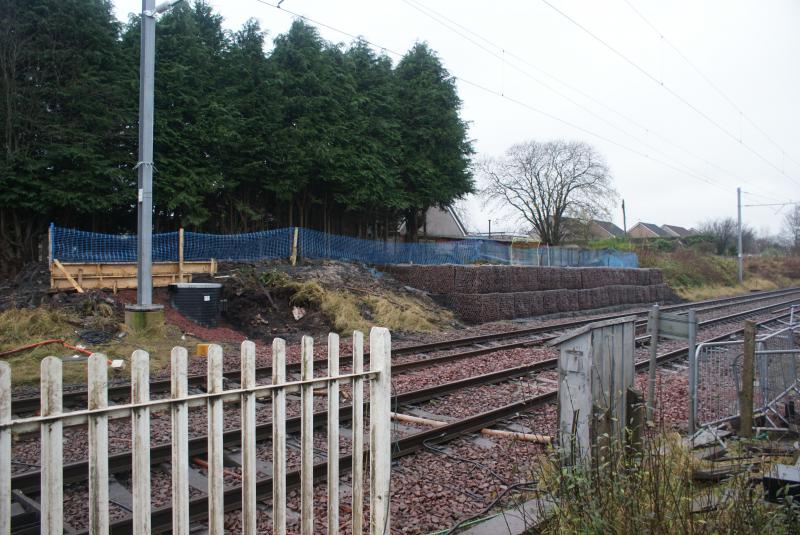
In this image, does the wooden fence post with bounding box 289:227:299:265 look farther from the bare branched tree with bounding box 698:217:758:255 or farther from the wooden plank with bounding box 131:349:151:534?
the bare branched tree with bounding box 698:217:758:255

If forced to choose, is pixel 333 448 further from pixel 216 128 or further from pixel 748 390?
pixel 216 128

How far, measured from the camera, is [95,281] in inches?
587

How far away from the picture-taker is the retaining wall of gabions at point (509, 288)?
20.8 metres

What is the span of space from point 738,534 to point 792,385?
19.6 feet

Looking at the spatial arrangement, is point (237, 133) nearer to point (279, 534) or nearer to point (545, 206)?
point (279, 534)

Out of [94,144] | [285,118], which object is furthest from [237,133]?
[94,144]

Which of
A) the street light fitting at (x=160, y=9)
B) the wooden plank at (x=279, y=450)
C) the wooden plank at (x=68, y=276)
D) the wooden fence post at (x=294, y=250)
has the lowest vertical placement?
the wooden plank at (x=279, y=450)

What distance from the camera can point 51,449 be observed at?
217 cm

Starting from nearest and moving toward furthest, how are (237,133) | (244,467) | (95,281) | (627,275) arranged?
(244,467) → (95,281) → (237,133) → (627,275)

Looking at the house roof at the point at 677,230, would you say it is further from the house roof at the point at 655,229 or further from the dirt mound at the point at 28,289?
the dirt mound at the point at 28,289

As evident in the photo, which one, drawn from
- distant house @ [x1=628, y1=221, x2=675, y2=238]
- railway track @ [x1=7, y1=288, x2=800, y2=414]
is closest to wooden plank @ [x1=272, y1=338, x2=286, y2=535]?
railway track @ [x1=7, y1=288, x2=800, y2=414]

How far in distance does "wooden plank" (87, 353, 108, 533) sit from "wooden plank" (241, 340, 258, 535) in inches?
24.4

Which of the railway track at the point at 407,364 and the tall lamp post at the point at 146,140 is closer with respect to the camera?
the railway track at the point at 407,364

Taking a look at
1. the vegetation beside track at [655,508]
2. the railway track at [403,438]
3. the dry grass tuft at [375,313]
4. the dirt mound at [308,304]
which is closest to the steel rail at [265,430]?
the railway track at [403,438]
